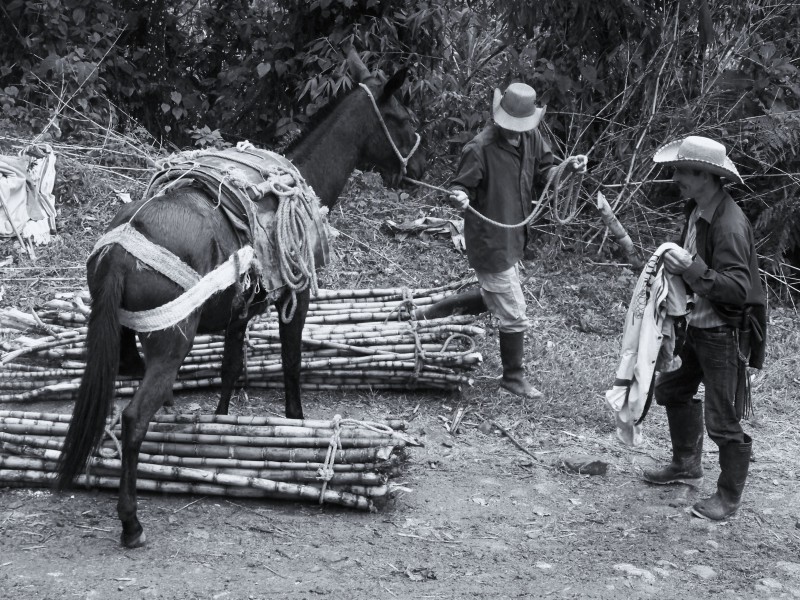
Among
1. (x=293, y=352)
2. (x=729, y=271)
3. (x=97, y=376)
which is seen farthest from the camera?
(x=293, y=352)

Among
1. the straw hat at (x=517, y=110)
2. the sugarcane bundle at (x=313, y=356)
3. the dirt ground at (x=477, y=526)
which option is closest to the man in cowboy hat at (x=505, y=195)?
the straw hat at (x=517, y=110)

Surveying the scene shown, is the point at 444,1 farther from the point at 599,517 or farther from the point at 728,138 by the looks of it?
the point at 599,517

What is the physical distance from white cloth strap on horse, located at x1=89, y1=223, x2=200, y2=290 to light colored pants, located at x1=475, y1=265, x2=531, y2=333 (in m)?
2.47

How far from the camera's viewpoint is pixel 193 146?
10336mm

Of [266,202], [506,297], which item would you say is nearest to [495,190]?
[506,297]

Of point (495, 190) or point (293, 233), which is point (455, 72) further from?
point (293, 233)

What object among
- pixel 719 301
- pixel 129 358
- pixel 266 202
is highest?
pixel 266 202

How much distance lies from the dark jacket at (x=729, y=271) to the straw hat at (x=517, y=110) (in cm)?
150

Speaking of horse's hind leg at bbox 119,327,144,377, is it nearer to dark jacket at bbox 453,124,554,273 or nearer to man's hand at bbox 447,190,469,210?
man's hand at bbox 447,190,469,210

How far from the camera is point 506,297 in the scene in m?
6.05

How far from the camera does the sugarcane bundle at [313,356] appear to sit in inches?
228

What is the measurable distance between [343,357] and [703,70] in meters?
4.53

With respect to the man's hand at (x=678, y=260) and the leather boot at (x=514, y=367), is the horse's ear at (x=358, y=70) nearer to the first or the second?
the leather boot at (x=514, y=367)

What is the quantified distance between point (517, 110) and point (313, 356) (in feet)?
6.77
